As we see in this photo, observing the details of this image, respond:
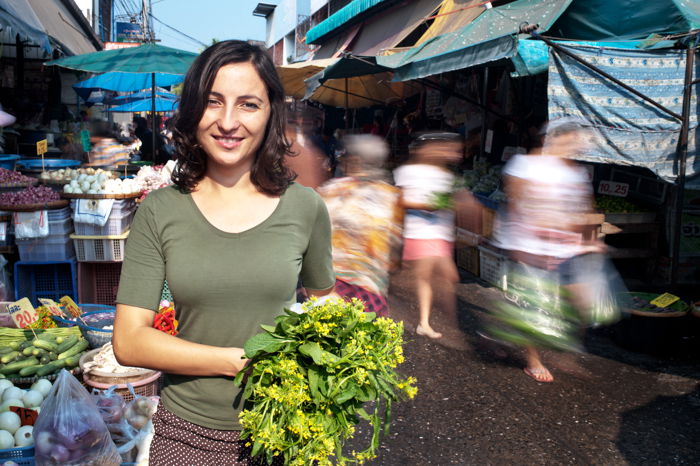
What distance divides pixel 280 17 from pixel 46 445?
40.7 m

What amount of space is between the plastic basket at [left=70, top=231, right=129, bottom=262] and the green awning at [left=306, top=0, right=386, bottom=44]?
480 inches

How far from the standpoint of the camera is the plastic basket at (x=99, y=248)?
5.89m

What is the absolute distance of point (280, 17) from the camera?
1570 inches

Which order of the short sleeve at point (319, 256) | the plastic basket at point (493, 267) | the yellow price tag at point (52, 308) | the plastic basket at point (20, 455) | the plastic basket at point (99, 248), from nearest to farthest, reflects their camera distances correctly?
the short sleeve at point (319, 256) → the plastic basket at point (20, 455) → the yellow price tag at point (52, 308) → the plastic basket at point (99, 248) → the plastic basket at point (493, 267)

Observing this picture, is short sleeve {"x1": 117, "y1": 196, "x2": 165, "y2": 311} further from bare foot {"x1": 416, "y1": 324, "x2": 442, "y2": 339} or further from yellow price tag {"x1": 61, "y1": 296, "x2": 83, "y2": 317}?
bare foot {"x1": 416, "y1": 324, "x2": 442, "y2": 339}

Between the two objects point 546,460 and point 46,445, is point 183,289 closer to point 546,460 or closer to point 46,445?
point 46,445

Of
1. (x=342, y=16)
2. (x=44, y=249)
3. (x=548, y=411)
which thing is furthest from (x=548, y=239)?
(x=342, y=16)

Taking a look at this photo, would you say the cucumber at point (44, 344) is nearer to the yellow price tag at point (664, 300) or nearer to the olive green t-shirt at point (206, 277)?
the olive green t-shirt at point (206, 277)

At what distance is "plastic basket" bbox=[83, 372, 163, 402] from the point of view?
380 centimetres

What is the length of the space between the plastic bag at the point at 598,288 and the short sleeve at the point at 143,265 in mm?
4483

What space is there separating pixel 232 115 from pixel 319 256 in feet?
1.84

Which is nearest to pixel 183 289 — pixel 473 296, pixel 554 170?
pixel 554 170

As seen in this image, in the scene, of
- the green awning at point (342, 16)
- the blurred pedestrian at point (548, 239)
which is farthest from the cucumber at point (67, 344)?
the green awning at point (342, 16)

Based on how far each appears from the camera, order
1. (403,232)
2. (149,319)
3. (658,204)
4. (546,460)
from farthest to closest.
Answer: (658,204) → (403,232) → (546,460) → (149,319)
